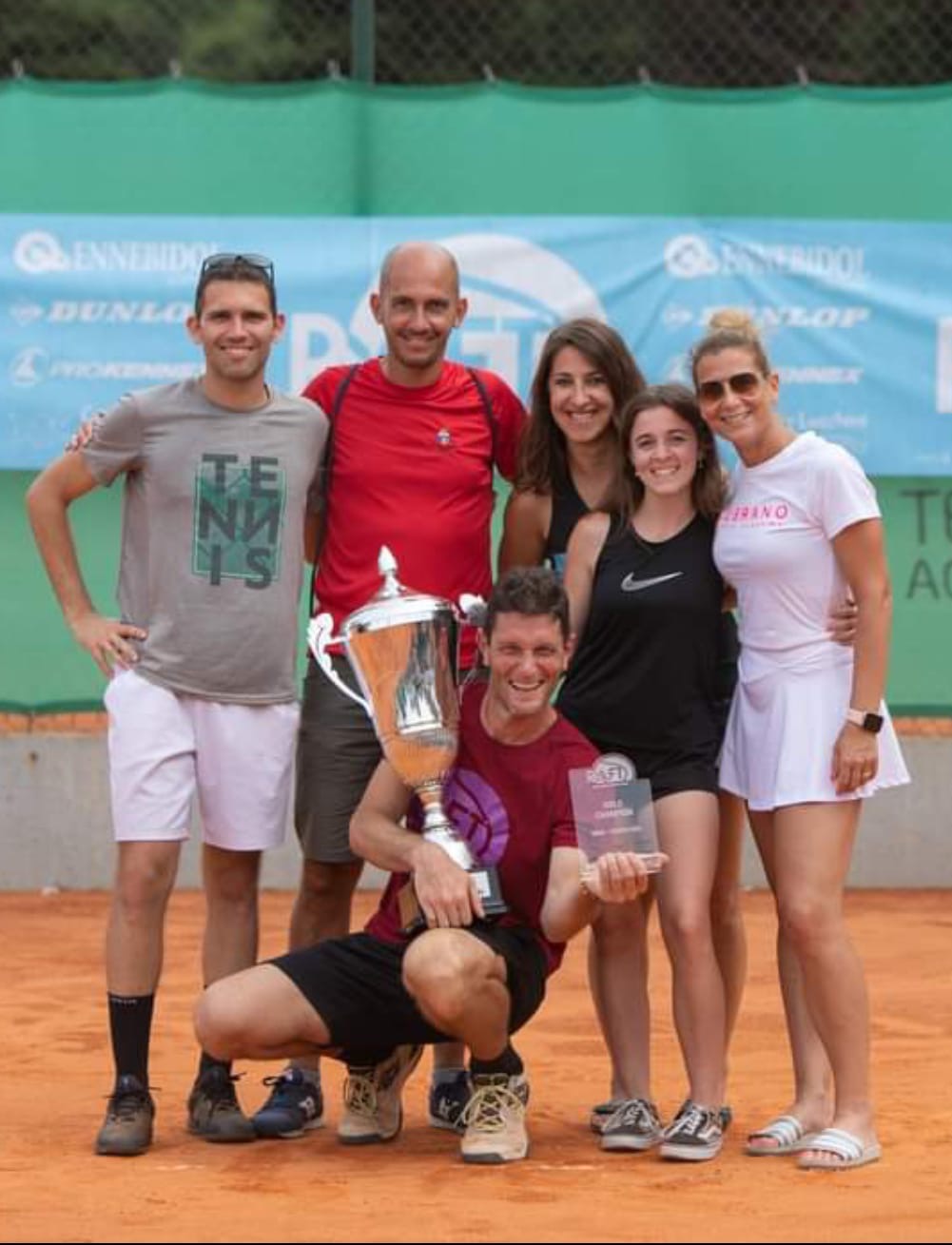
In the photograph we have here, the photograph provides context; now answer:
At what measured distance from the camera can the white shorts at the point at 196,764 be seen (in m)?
5.94

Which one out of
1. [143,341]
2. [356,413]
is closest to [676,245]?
[143,341]

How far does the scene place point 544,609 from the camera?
5.61m

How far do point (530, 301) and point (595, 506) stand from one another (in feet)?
12.9

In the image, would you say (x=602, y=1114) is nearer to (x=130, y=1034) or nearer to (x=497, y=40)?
(x=130, y=1034)

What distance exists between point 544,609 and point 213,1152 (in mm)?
1428

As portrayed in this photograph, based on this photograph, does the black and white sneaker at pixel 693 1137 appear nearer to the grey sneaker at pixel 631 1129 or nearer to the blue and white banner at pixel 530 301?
the grey sneaker at pixel 631 1129

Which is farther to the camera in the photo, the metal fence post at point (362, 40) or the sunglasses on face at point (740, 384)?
the metal fence post at point (362, 40)

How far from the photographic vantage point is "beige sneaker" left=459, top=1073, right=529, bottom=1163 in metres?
5.73

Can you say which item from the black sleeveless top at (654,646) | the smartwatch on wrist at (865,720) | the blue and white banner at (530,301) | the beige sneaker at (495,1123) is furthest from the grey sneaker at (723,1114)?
the blue and white banner at (530,301)

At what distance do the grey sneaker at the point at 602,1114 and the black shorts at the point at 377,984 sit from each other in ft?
1.19

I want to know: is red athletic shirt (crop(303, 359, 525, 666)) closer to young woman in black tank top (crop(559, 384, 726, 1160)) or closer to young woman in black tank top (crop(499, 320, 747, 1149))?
young woman in black tank top (crop(499, 320, 747, 1149))

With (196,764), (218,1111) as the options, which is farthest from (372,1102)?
(196,764)

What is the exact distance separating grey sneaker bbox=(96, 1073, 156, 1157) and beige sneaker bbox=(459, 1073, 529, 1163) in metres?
0.71

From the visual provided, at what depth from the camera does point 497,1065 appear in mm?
5766
